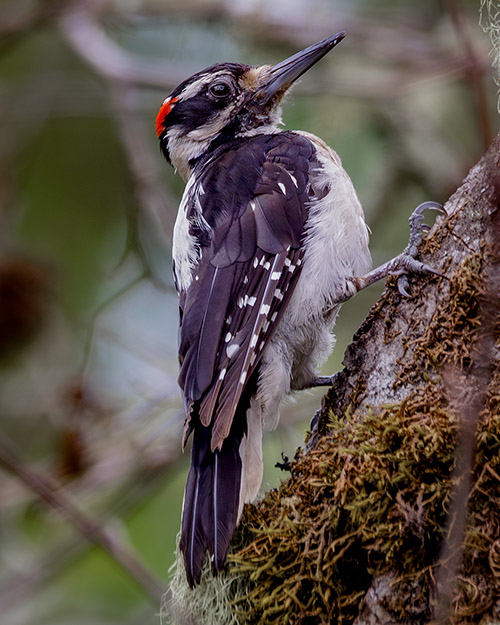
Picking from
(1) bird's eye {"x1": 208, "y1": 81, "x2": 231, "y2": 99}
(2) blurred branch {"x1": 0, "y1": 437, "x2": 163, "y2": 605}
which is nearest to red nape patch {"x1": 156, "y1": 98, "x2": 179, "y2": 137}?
(1) bird's eye {"x1": 208, "y1": 81, "x2": 231, "y2": 99}

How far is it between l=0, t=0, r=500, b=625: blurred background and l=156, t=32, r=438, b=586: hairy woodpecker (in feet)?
3.86

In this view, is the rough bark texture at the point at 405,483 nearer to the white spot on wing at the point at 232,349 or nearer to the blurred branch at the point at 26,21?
the white spot on wing at the point at 232,349

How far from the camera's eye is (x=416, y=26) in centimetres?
527

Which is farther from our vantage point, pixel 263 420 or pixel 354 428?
pixel 263 420

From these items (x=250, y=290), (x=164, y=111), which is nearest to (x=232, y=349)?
(x=250, y=290)

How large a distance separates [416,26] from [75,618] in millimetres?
4005

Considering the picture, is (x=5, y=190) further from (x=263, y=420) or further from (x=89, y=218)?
(x=263, y=420)

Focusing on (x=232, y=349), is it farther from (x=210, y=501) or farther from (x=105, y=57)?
(x=105, y=57)

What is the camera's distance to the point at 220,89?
3.79 metres

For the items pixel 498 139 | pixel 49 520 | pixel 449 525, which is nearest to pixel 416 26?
pixel 498 139

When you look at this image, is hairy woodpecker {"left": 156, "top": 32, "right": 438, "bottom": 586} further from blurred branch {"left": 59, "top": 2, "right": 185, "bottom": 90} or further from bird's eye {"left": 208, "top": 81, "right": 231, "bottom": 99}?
blurred branch {"left": 59, "top": 2, "right": 185, "bottom": 90}

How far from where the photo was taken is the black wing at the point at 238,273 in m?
2.77

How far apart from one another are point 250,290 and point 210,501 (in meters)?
0.73

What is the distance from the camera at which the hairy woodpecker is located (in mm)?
2648
